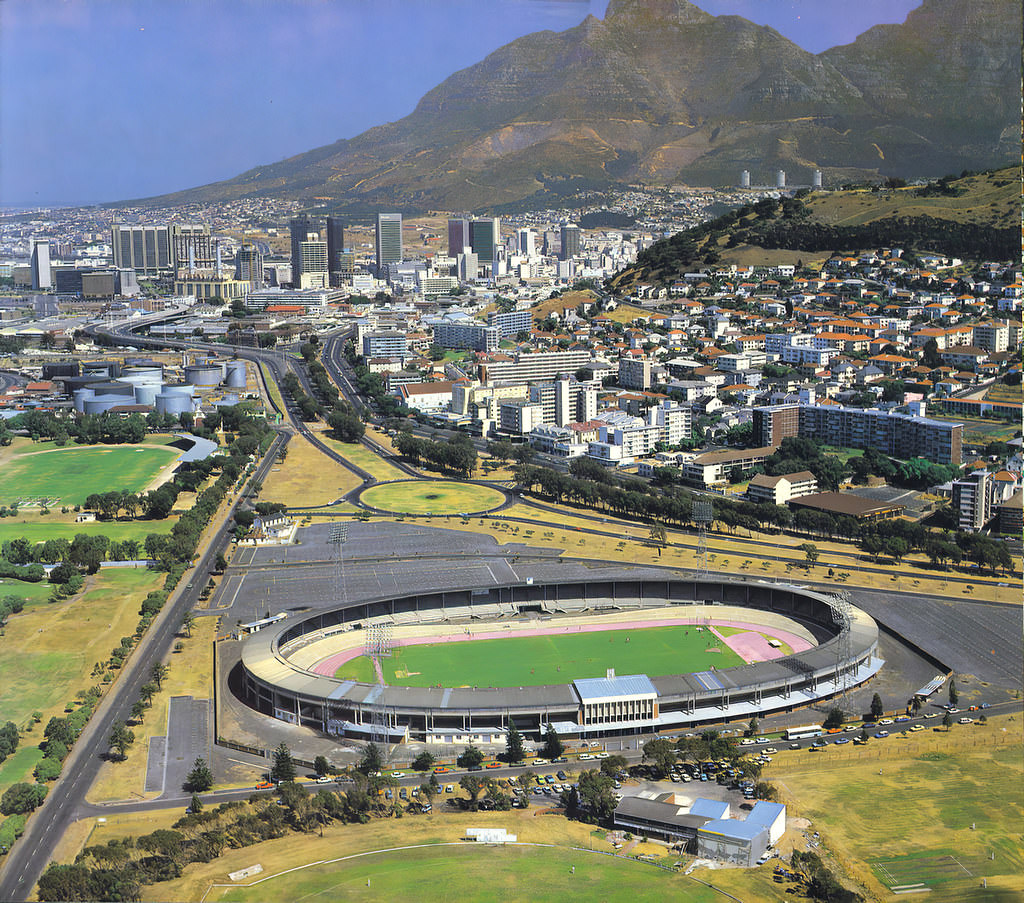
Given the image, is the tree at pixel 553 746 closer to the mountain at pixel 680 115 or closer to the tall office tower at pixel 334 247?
the mountain at pixel 680 115

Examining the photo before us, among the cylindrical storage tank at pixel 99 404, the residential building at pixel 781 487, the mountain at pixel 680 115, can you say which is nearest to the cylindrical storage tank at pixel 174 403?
the cylindrical storage tank at pixel 99 404

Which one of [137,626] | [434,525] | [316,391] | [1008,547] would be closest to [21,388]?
[316,391]

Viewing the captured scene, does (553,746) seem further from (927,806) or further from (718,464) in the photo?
(718,464)

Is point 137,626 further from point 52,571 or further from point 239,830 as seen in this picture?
point 239,830

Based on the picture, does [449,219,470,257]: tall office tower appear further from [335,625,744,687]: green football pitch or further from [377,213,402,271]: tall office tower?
[335,625,744,687]: green football pitch

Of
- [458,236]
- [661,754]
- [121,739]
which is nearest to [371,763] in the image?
[121,739]
